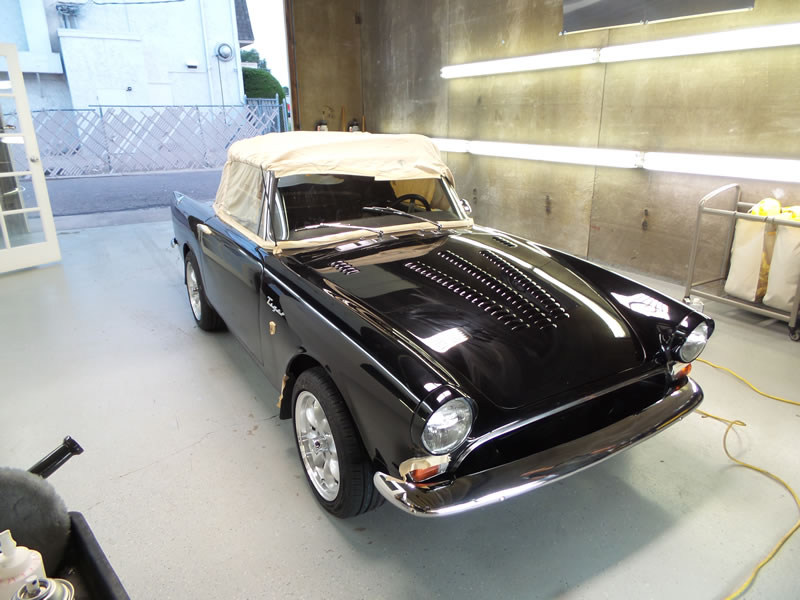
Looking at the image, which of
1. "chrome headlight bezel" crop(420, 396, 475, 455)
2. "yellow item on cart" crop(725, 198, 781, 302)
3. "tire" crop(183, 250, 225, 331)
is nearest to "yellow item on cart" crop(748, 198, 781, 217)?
"yellow item on cart" crop(725, 198, 781, 302)

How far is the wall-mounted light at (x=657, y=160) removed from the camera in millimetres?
3732

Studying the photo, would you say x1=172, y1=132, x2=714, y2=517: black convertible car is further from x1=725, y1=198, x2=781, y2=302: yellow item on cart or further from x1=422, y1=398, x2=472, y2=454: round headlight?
x1=725, y1=198, x2=781, y2=302: yellow item on cart

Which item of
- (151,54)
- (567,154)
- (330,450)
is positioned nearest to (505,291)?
(330,450)

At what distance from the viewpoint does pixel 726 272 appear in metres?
4.26

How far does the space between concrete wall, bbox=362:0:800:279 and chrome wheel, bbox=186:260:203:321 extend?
3.83 m

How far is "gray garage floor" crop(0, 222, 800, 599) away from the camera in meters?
1.70

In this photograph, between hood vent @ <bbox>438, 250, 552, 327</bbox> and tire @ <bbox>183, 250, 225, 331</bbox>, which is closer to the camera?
hood vent @ <bbox>438, 250, 552, 327</bbox>

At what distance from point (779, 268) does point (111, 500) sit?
13.5 ft

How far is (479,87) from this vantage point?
6234mm

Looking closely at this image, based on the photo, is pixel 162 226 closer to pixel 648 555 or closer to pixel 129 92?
pixel 648 555

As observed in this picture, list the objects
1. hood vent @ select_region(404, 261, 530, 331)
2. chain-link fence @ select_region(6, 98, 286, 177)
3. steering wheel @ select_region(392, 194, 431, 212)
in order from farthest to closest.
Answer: chain-link fence @ select_region(6, 98, 286, 177) < steering wheel @ select_region(392, 194, 431, 212) < hood vent @ select_region(404, 261, 530, 331)

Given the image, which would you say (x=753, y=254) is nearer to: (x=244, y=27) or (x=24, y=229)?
(x=24, y=229)

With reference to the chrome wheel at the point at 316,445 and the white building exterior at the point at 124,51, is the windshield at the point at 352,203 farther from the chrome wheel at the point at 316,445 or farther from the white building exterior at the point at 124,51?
the white building exterior at the point at 124,51

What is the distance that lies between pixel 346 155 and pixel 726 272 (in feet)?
11.2
